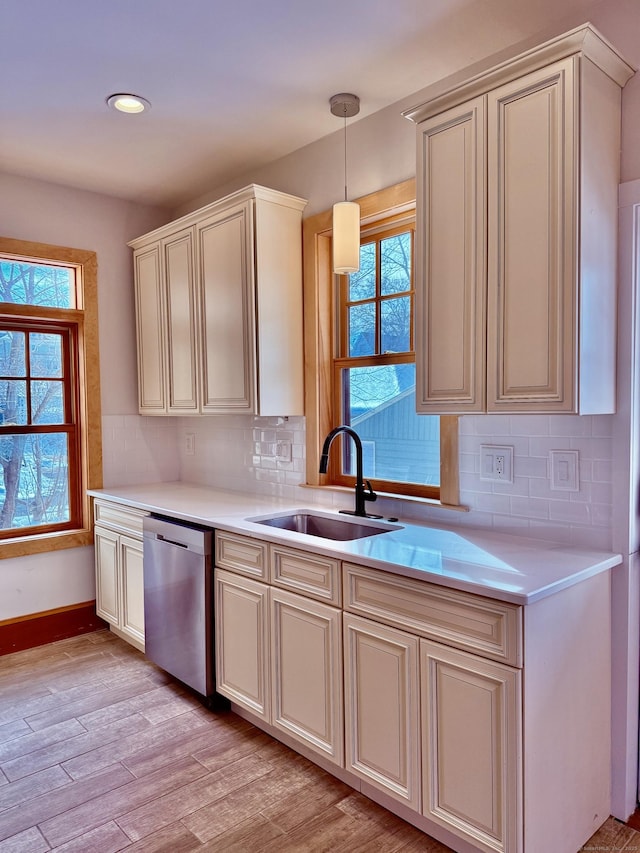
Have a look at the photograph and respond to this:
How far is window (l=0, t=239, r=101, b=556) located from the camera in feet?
11.3

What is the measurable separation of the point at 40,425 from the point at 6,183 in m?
1.41

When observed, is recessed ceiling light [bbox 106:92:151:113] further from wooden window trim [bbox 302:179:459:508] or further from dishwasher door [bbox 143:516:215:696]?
dishwasher door [bbox 143:516:215:696]

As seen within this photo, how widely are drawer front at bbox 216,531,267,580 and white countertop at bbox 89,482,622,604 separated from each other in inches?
1.9

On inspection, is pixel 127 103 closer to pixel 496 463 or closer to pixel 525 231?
pixel 525 231

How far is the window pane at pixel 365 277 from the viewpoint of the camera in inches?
111

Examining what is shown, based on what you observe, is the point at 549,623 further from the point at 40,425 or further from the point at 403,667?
the point at 40,425

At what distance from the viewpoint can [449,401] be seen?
6.69 ft

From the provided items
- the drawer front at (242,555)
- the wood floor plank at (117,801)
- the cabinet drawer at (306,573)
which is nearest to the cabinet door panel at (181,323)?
the drawer front at (242,555)

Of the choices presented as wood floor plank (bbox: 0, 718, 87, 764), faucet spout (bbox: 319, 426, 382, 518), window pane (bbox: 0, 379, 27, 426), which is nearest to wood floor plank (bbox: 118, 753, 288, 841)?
wood floor plank (bbox: 0, 718, 87, 764)

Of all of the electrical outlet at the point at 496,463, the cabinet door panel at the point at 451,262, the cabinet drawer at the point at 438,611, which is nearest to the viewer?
the cabinet drawer at the point at 438,611

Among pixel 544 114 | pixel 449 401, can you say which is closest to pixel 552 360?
pixel 449 401

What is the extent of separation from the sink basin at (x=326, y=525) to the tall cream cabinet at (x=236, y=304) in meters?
0.54

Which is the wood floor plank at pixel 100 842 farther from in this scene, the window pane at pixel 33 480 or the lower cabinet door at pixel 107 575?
the window pane at pixel 33 480

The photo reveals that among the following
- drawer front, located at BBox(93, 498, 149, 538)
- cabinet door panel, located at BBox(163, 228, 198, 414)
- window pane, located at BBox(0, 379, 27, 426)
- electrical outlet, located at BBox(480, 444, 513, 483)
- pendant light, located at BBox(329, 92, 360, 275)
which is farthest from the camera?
window pane, located at BBox(0, 379, 27, 426)
